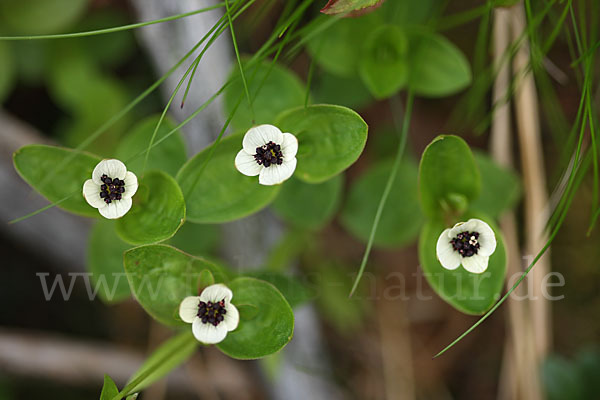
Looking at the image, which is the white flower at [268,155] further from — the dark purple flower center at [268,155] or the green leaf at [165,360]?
the green leaf at [165,360]

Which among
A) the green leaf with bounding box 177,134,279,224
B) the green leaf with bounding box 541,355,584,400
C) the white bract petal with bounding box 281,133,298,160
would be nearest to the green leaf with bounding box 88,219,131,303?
the green leaf with bounding box 177,134,279,224

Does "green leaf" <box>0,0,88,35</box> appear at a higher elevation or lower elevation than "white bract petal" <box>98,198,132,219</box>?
higher

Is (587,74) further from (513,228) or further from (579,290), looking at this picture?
(579,290)

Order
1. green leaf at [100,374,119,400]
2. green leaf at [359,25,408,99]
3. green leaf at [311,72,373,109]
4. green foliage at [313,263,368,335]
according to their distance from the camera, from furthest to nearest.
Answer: green foliage at [313,263,368,335]
green leaf at [311,72,373,109]
green leaf at [359,25,408,99]
green leaf at [100,374,119,400]

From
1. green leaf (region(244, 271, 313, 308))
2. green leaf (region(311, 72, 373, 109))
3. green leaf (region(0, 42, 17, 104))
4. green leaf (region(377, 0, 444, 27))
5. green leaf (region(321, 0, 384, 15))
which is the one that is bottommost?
green leaf (region(244, 271, 313, 308))

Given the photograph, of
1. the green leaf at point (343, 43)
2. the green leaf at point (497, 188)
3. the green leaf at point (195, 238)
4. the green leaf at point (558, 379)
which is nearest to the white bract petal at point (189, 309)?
the green leaf at point (195, 238)

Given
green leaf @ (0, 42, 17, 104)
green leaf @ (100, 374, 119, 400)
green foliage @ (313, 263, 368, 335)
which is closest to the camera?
green leaf @ (100, 374, 119, 400)

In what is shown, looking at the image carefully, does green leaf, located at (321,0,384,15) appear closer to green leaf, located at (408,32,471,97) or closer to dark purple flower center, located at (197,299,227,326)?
green leaf, located at (408,32,471,97)

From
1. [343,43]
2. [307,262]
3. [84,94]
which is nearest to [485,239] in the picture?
[343,43]
